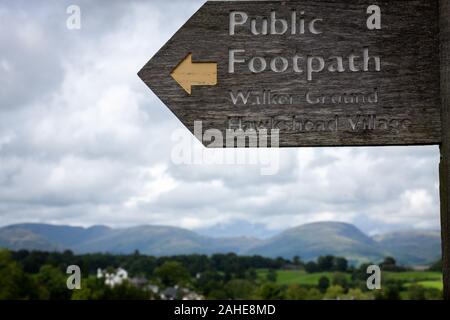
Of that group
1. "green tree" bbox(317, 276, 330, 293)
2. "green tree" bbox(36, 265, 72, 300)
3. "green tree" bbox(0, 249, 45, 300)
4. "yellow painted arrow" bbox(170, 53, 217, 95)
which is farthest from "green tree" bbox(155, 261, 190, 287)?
"yellow painted arrow" bbox(170, 53, 217, 95)

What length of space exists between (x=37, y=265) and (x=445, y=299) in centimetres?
10051

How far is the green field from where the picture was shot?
107m

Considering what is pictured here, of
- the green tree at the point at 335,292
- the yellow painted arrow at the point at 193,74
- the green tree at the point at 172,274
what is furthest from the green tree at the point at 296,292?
the yellow painted arrow at the point at 193,74

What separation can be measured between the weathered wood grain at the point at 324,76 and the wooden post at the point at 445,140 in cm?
4

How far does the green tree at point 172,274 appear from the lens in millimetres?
107875

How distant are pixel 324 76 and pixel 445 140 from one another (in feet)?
2.80

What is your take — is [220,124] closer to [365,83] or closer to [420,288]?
[365,83]

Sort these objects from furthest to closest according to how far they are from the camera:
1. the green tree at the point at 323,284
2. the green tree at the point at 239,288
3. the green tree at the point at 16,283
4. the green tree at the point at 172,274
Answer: the green tree at the point at 323,284 < the green tree at the point at 172,274 < the green tree at the point at 239,288 < the green tree at the point at 16,283

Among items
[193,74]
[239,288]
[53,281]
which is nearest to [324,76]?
[193,74]

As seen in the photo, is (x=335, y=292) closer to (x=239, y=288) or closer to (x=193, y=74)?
(x=239, y=288)

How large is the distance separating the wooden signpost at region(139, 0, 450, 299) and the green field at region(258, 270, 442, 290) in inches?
4045

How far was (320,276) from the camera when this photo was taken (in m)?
123

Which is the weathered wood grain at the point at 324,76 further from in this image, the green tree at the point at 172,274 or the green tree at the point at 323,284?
the green tree at the point at 323,284
